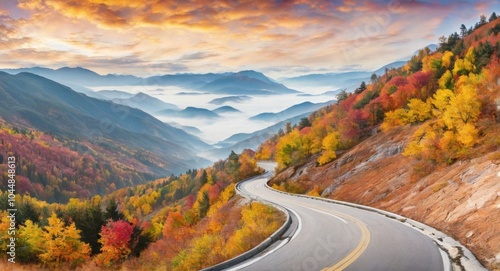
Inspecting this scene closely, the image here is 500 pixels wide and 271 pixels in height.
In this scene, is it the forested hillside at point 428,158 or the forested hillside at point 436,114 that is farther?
the forested hillside at point 436,114

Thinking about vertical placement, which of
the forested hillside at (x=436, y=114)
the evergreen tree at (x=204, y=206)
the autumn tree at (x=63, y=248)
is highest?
the forested hillside at (x=436, y=114)

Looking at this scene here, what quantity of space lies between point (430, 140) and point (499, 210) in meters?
18.8

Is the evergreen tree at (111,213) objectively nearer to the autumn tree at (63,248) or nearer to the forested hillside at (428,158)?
the autumn tree at (63,248)

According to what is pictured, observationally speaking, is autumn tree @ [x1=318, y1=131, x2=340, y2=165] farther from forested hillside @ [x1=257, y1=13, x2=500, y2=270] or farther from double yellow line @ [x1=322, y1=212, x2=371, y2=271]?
double yellow line @ [x1=322, y1=212, x2=371, y2=271]

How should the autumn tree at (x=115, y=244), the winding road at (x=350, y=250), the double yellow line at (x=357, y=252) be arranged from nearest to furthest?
the double yellow line at (x=357, y=252)
the winding road at (x=350, y=250)
the autumn tree at (x=115, y=244)

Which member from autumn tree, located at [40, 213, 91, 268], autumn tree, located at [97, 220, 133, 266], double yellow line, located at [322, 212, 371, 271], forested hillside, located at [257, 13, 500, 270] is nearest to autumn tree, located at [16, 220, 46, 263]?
autumn tree, located at [40, 213, 91, 268]

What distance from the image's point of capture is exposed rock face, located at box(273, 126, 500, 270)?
16422 millimetres

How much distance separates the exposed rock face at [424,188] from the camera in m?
16.4

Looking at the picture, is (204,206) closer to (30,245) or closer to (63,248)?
(63,248)

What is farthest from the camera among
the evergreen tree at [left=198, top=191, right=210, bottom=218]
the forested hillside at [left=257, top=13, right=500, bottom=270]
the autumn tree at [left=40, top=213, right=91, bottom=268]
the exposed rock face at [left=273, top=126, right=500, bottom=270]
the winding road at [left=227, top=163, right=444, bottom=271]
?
the evergreen tree at [left=198, top=191, right=210, bottom=218]

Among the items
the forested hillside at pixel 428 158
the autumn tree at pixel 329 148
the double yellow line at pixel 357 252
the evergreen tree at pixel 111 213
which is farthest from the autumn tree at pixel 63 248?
the autumn tree at pixel 329 148

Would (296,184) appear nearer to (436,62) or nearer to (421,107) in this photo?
(421,107)

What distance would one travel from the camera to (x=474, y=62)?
246 ft

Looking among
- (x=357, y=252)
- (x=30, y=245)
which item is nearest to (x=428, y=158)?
(x=357, y=252)
